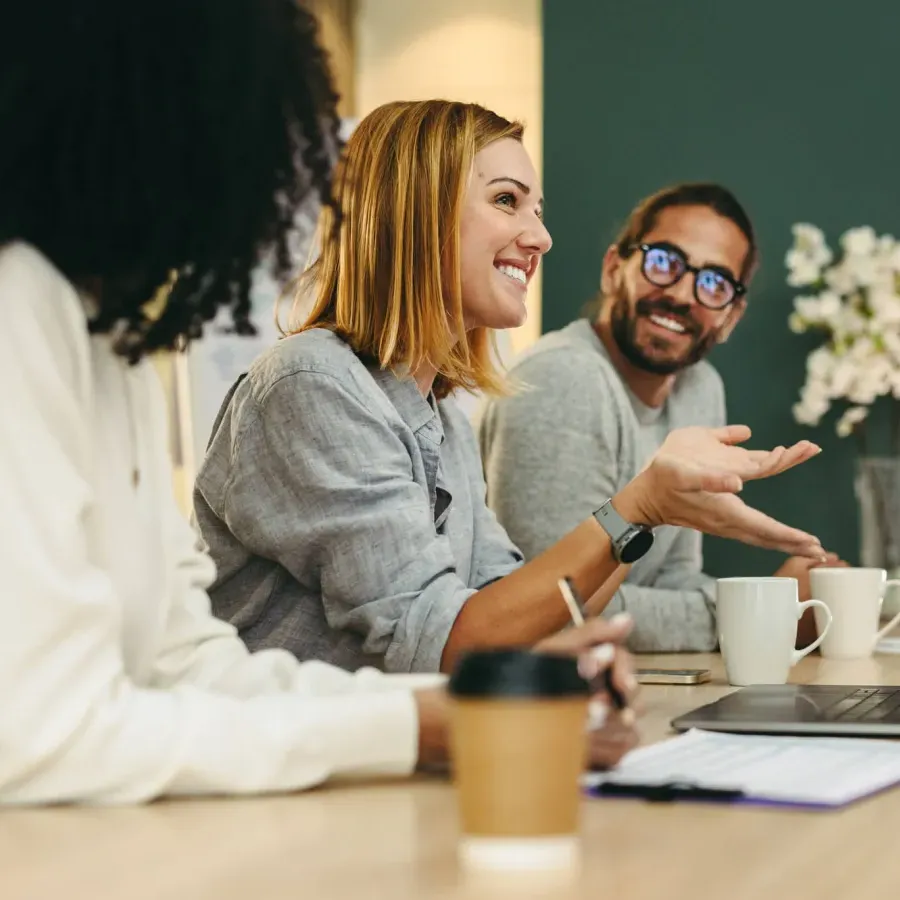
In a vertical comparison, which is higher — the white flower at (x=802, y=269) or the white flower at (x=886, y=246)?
the white flower at (x=886, y=246)

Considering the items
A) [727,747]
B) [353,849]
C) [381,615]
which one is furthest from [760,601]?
[353,849]

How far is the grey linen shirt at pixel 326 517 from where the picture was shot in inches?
64.0

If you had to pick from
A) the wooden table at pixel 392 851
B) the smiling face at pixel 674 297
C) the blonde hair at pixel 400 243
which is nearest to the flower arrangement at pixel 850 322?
the smiling face at pixel 674 297

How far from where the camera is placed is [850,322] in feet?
9.67

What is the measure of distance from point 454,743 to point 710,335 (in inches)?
82.4

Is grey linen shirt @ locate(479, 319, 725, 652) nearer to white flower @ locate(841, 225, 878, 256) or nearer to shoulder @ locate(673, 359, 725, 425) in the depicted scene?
shoulder @ locate(673, 359, 725, 425)

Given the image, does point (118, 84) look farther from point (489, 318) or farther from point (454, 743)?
point (489, 318)

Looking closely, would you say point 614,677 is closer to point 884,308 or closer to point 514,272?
point 514,272

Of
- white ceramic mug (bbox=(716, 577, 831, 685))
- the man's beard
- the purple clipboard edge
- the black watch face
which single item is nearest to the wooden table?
the purple clipboard edge

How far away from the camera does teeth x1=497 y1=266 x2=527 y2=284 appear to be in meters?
2.04

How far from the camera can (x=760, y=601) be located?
1.63 meters

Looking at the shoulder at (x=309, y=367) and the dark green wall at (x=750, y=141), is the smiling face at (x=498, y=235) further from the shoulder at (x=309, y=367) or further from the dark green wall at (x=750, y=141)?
the dark green wall at (x=750, y=141)

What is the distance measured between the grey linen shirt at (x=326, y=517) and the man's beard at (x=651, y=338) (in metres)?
0.91

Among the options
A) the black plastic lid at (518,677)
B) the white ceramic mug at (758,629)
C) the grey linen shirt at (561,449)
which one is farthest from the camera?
the grey linen shirt at (561,449)
